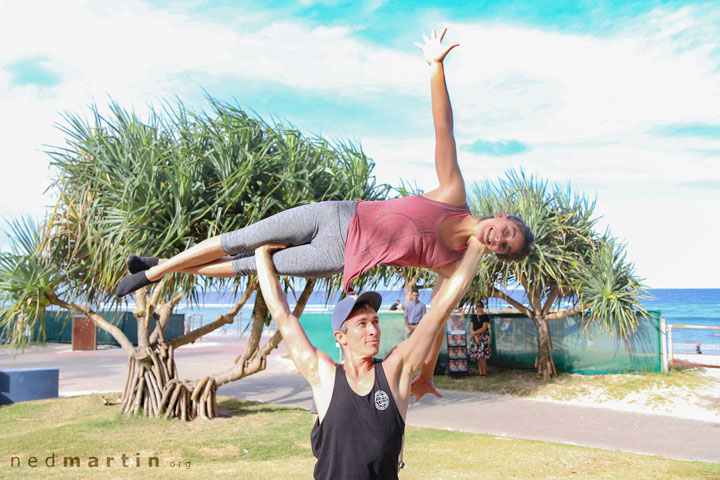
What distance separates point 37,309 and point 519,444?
7.18 meters

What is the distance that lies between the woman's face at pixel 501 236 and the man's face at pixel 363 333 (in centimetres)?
70

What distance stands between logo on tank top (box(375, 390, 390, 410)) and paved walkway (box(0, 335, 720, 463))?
22.5 ft

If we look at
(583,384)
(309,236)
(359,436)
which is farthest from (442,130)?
(583,384)

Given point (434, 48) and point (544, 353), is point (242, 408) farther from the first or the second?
point (434, 48)

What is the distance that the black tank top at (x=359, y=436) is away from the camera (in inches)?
94.0

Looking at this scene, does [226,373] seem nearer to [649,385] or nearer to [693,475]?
[693,475]


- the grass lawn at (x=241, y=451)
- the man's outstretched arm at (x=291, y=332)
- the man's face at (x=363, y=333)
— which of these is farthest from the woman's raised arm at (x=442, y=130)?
the grass lawn at (x=241, y=451)

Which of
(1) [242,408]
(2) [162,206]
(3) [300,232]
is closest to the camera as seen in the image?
(3) [300,232]

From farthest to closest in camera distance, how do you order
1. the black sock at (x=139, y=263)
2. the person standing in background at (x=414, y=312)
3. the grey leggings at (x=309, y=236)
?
1. the person standing in background at (x=414, y=312)
2. the black sock at (x=139, y=263)
3. the grey leggings at (x=309, y=236)

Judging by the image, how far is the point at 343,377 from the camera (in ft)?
8.25

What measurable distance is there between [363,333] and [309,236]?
740 mm

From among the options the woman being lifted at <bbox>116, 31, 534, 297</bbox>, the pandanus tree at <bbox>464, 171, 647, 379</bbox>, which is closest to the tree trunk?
the pandanus tree at <bbox>464, 171, 647, 379</bbox>

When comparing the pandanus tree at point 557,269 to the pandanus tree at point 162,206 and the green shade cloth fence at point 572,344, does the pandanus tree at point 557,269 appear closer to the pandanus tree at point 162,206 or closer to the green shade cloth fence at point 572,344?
the green shade cloth fence at point 572,344

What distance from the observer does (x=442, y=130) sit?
290 cm
